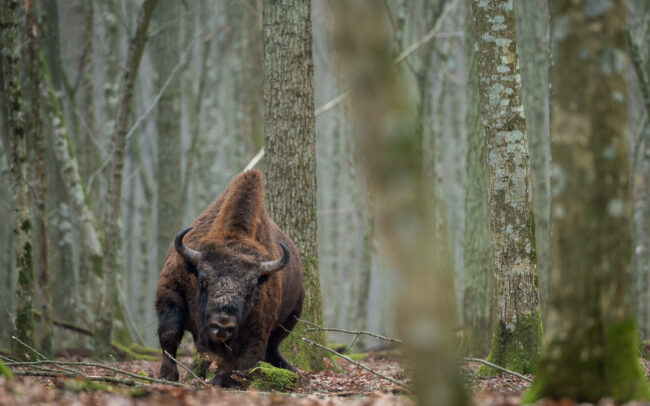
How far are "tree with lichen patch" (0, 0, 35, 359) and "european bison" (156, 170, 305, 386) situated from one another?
208 cm

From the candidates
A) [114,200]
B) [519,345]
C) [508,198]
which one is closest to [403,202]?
[508,198]

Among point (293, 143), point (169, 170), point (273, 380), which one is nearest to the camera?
point (273, 380)

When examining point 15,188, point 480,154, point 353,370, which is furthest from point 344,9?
point 480,154

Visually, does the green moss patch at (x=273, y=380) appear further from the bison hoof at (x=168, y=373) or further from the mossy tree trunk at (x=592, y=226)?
the mossy tree trunk at (x=592, y=226)

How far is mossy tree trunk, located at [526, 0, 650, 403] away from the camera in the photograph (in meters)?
4.46

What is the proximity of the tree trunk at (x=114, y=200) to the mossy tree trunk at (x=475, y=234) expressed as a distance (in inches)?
247

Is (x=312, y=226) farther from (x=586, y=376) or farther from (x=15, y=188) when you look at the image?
(x=586, y=376)

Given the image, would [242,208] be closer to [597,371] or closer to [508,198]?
[508,198]

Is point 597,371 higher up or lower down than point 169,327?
higher up

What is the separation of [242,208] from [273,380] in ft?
7.79

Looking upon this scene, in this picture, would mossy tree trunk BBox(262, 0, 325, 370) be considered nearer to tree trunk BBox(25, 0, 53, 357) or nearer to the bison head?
the bison head

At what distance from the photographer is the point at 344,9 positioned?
3.36m

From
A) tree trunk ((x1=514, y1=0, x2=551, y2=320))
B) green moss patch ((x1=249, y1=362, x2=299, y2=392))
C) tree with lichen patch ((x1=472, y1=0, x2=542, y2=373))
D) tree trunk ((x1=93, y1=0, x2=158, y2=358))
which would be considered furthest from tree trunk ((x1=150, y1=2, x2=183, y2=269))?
tree with lichen patch ((x1=472, y1=0, x2=542, y2=373))

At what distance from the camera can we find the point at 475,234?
553 inches
